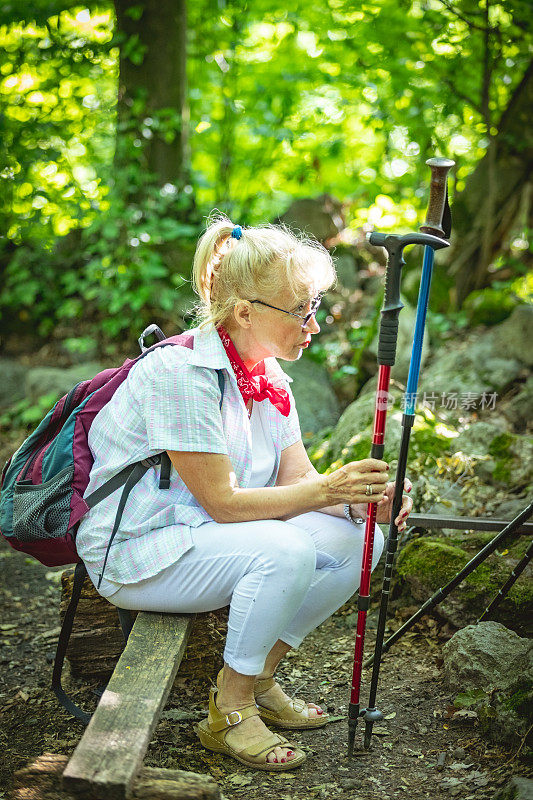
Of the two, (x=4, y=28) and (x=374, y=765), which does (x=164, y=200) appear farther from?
(x=374, y=765)

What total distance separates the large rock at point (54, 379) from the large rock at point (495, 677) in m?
4.35

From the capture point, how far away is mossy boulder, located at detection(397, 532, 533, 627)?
2.87 meters

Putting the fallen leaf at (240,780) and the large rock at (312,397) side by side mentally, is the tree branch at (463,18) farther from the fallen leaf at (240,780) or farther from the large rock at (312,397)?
the fallen leaf at (240,780)

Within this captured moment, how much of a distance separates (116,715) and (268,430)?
3.70 feet

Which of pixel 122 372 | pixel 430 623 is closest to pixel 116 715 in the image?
pixel 122 372

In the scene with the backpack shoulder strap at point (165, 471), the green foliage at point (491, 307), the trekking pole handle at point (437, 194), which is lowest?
the green foliage at point (491, 307)

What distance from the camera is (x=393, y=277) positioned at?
2.09 m

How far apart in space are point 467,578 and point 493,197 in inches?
156

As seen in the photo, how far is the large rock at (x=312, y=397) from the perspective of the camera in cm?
541

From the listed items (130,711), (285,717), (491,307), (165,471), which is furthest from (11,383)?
(130,711)

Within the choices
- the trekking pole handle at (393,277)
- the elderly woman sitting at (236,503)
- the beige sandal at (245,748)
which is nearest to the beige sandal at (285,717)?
the elderly woman sitting at (236,503)

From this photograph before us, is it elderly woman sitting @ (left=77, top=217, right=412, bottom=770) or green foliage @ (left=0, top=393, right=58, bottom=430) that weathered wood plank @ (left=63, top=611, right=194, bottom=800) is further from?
green foliage @ (left=0, top=393, right=58, bottom=430)

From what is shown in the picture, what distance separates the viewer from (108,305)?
22.0 ft

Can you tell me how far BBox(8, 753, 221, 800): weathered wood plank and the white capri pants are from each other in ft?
1.72
